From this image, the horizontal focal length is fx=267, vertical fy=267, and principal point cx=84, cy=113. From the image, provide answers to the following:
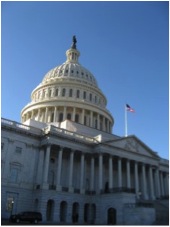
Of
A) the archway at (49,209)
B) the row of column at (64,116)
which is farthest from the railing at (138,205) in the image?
the row of column at (64,116)

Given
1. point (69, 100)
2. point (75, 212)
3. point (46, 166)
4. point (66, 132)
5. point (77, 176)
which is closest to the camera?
point (46, 166)

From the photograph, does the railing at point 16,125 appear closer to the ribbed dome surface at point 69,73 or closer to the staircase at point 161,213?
the staircase at point 161,213

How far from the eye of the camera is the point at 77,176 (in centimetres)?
5384

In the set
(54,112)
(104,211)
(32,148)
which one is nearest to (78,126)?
(54,112)

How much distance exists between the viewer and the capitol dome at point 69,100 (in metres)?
74.0

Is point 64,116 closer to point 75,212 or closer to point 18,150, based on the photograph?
point 18,150

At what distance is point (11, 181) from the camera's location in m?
45.1

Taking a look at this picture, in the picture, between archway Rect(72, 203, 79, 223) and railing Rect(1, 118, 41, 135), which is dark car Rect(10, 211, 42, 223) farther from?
railing Rect(1, 118, 41, 135)

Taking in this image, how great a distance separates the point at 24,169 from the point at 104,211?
53.4 ft

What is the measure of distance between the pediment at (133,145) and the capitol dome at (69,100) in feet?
52.3

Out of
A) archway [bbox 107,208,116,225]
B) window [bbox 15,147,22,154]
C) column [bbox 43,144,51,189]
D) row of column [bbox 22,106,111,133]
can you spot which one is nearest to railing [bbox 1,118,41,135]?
window [bbox 15,147,22,154]

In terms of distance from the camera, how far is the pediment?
57.6 m

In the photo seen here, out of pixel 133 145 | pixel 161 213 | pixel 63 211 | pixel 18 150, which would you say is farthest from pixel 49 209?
pixel 133 145

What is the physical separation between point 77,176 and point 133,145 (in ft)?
50.4
